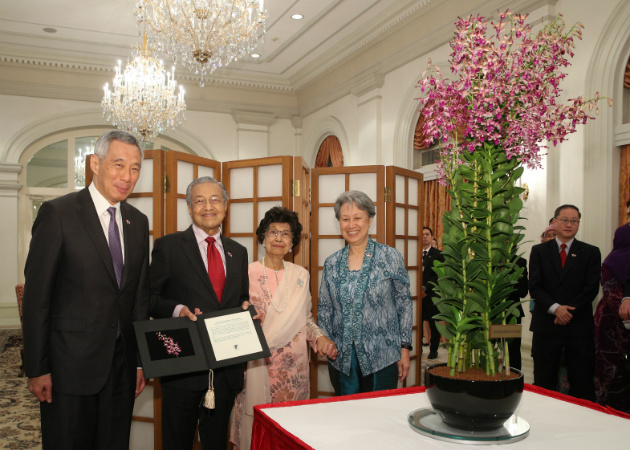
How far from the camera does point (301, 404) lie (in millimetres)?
1633

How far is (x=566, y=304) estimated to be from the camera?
13.6 feet

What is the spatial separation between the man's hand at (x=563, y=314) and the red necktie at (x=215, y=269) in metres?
2.72

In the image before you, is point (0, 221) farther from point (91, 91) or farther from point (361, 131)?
point (361, 131)

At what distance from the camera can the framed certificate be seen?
2070 mm

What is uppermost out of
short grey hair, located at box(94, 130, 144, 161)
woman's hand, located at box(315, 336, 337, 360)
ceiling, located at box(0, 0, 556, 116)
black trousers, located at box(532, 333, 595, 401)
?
ceiling, located at box(0, 0, 556, 116)

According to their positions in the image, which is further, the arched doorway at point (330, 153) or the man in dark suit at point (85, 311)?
the arched doorway at point (330, 153)

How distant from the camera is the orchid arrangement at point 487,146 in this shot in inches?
53.8

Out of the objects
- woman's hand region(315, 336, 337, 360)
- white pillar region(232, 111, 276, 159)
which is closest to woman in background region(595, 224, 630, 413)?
woman's hand region(315, 336, 337, 360)

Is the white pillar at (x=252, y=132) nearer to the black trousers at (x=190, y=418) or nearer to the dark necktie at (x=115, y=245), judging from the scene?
the black trousers at (x=190, y=418)

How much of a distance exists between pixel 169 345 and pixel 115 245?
45 centimetres

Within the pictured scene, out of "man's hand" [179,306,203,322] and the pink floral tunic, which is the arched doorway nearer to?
the pink floral tunic

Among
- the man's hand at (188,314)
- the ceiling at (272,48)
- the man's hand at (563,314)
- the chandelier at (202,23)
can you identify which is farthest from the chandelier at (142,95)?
the man's hand at (188,314)

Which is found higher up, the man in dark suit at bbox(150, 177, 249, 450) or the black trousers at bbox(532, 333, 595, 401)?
the man in dark suit at bbox(150, 177, 249, 450)

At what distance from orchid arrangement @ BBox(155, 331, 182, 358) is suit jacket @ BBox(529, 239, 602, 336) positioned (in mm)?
3029
